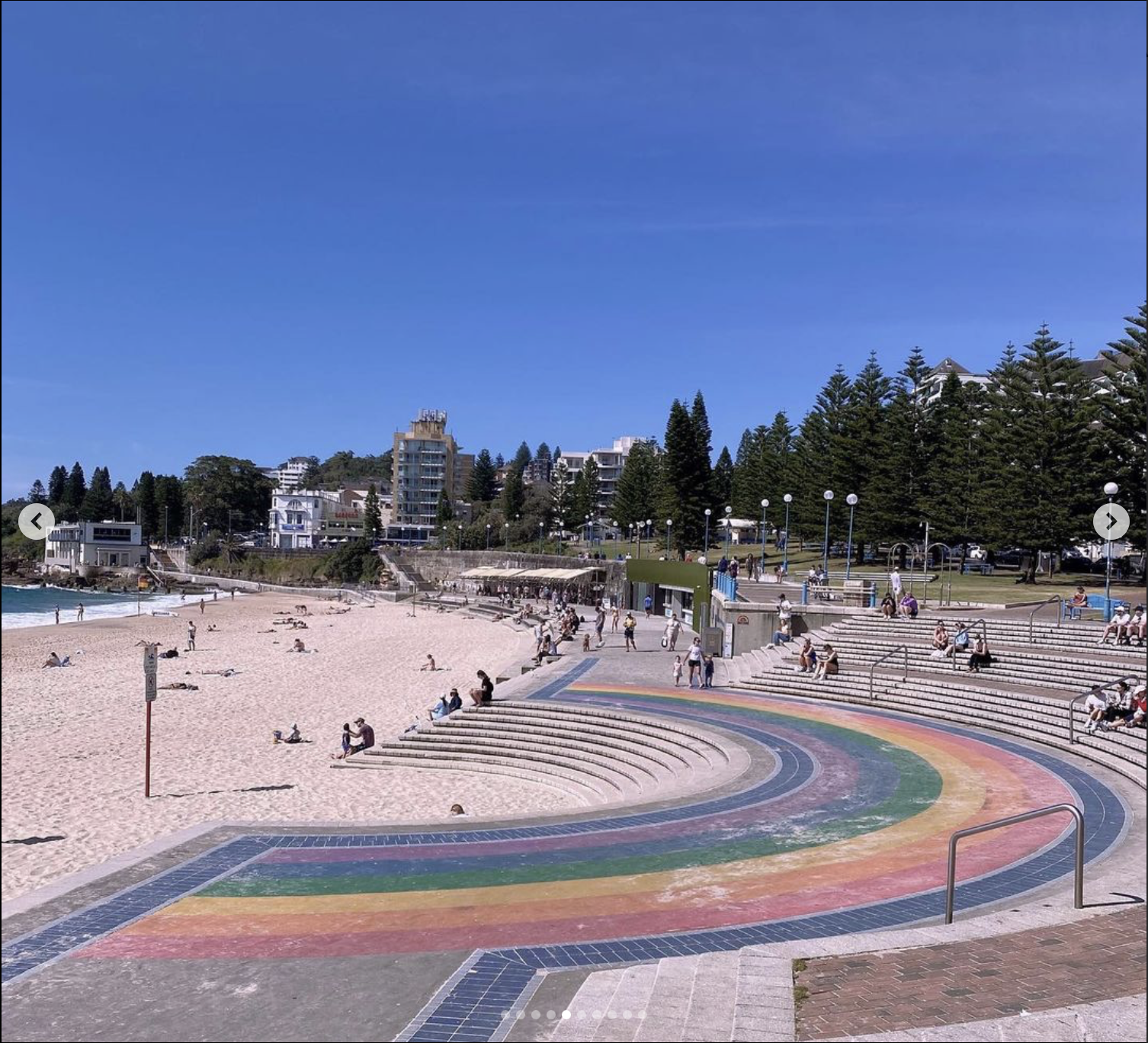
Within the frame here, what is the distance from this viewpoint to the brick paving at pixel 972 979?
Result: 4445mm

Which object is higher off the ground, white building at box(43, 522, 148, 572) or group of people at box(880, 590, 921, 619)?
white building at box(43, 522, 148, 572)

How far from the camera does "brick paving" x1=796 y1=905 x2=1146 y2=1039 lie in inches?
175

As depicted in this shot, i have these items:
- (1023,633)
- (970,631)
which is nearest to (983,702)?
(970,631)

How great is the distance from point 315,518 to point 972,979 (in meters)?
87.4

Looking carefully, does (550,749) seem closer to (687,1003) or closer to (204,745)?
(204,745)

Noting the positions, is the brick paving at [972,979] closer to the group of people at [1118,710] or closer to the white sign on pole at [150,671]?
the white sign on pole at [150,671]

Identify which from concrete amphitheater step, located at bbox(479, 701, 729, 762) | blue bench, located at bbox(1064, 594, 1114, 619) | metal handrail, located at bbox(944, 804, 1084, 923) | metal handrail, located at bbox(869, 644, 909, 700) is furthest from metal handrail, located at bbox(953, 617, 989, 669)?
metal handrail, located at bbox(944, 804, 1084, 923)

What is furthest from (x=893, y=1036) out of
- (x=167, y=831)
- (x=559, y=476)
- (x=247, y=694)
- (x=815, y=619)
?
(x=559, y=476)

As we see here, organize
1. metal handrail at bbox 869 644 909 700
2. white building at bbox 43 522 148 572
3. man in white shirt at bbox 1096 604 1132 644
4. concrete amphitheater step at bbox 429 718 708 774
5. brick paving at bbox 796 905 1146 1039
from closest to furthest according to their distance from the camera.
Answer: white building at bbox 43 522 148 572 < brick paving at bbox 796 905 1146 1039 < concrete amphitheater step at bbox 429 718 708 774 < metal handrail at bbox 869 644 909 700 < man in white shirt at bbox 1096 604 1132 644

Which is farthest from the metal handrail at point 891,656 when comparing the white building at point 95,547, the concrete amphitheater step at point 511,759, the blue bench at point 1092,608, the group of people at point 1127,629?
the white building at point 95,547

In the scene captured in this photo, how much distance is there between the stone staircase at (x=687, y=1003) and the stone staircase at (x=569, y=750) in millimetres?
6424

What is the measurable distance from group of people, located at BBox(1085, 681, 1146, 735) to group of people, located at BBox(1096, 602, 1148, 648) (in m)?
3.82

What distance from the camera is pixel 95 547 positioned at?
5.25m

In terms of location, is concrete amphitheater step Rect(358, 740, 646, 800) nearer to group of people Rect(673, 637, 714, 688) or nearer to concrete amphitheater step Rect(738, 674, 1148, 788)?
group of people Rect(673, 637, 714, 688)
